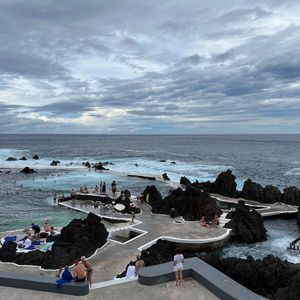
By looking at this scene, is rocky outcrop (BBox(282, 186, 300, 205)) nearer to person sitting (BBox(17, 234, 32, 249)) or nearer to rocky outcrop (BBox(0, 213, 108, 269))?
rocky outcrop (BBox(0, 213, 108, 269))

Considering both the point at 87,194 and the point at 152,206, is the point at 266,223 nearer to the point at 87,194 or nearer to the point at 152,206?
the point at 152,206

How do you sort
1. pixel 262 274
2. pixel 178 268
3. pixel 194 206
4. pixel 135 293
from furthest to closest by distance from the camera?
1. pixel 194 206
2. pixel 262 274
3. pixel 178 268
4. pixel 135 293

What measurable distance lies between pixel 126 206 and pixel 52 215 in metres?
8.35

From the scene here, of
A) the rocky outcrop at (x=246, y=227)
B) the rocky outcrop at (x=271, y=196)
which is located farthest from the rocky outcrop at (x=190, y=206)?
the rocky outcrop at (x=271, y=196)

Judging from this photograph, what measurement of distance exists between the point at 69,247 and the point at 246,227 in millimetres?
16015

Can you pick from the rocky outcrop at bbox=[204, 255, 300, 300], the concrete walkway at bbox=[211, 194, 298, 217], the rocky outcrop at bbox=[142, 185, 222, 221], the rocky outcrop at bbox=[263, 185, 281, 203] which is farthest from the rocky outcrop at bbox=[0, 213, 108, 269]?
the rocky outcrop at bbox=[263, 185, 281, 203]

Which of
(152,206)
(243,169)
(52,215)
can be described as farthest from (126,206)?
(243,169)

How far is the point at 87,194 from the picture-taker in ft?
159

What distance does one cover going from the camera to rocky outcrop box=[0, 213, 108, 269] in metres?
23.6

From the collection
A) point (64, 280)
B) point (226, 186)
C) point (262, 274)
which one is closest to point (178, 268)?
point (64, 280)

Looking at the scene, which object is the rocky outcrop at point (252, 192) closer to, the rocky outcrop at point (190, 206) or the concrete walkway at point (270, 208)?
the concrete walkway at point (270, 208)

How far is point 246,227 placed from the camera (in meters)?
33.8

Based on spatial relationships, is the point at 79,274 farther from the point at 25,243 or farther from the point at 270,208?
the point at 270,208

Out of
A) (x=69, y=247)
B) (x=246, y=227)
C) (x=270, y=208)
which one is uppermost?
(x=69, y=247)
